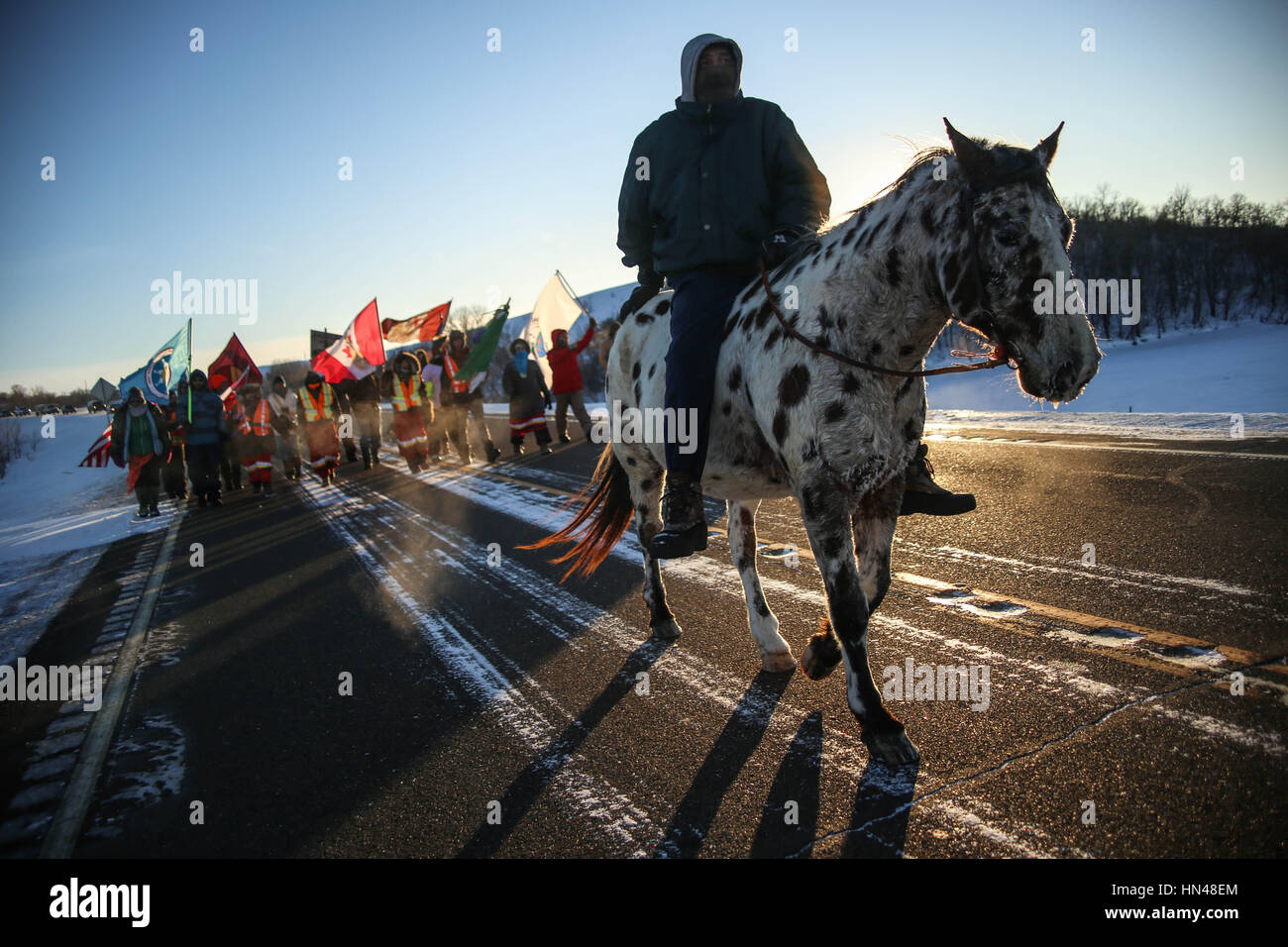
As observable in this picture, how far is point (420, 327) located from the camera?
19062 mm

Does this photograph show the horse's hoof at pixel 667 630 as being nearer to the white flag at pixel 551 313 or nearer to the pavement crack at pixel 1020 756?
the pavement crack at pixel 1020 756

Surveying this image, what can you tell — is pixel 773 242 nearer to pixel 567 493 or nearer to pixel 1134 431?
pixel 567 493

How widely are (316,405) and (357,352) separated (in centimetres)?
146

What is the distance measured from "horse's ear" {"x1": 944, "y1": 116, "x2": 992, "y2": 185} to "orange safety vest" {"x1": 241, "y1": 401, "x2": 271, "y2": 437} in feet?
47.7

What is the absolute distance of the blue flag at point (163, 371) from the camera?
43.5ft

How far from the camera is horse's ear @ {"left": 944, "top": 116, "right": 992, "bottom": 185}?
92.4 inches

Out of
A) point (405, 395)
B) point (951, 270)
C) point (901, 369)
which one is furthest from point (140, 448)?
point (951, 270)

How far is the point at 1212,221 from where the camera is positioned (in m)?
80.6

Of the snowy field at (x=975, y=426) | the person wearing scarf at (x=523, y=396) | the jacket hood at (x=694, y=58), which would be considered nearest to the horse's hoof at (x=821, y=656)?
the snowy field at (x=975, y=426)

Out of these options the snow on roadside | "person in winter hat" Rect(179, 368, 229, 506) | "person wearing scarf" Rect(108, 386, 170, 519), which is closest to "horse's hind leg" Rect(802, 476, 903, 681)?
the snow on roadside

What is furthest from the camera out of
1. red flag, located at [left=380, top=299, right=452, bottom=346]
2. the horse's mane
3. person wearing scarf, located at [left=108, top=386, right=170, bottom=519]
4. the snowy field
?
red flag, located at [left=380, top=299, right=452, bottom=346]

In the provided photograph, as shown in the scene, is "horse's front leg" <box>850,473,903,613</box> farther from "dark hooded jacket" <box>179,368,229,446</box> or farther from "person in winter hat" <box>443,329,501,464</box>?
"dark hooded jacket" <box>179,368,229,446</box>

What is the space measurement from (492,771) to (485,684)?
0.94 m

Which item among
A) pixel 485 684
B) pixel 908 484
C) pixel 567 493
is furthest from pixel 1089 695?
pixel 567 493
